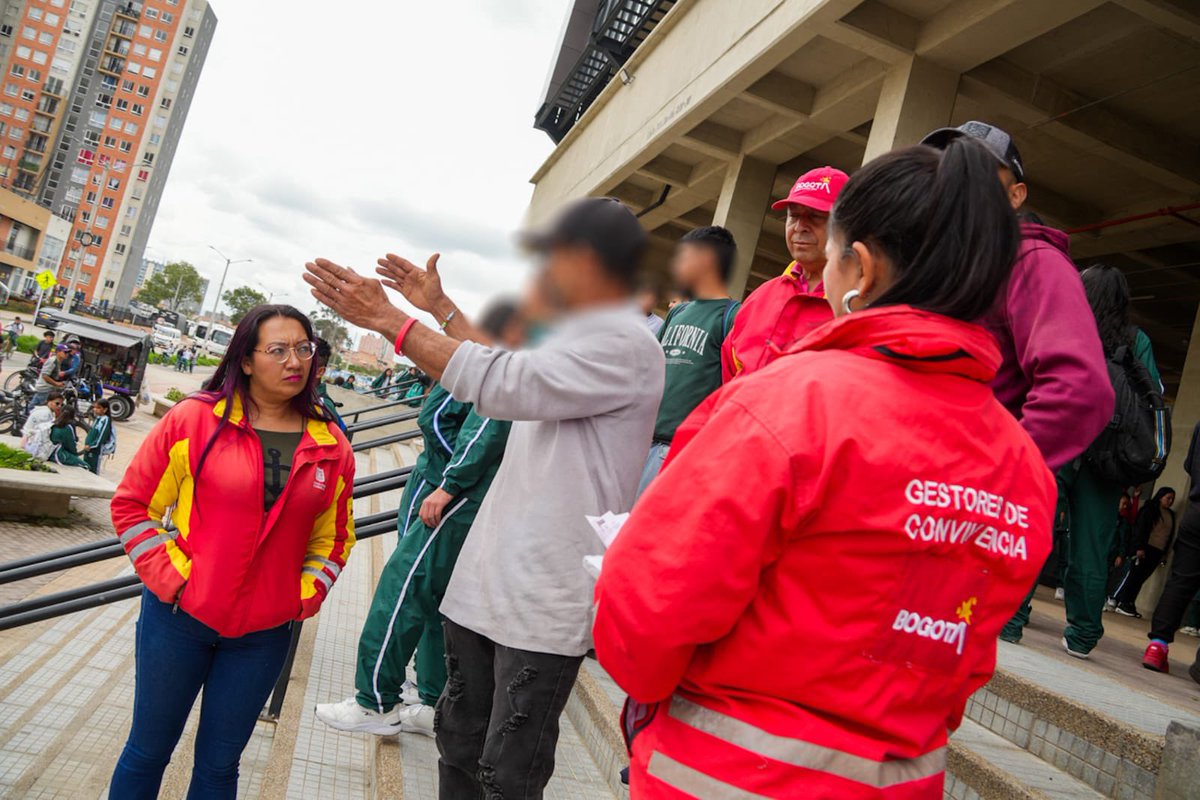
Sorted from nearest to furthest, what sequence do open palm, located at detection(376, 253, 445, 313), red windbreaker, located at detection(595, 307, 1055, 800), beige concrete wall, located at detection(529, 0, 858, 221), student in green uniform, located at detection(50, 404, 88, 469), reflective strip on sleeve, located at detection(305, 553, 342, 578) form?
red windbreaker, located at detection(595, 307, 1055, 800), open palm, located at detection(376, 253, 445, 313), reflective strip on sleeve, located at detection(305, 553, 342, 578), beige concrete wall, located at detection(529, 0, 858, 221), student in green uniform, located at detection(50, 404, 88, 469)

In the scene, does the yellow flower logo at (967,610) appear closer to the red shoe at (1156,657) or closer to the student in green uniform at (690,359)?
the student in green uniform at (690,359)

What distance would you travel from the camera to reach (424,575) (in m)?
3.58

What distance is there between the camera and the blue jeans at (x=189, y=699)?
105 inches

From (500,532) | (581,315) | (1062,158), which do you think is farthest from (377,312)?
(1062,158)

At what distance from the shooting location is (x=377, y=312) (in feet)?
6.44

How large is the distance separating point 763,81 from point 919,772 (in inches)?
368

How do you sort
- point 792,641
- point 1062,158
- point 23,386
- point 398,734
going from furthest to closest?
point 23,386, point 1062,158, point 398,734, point 792,641

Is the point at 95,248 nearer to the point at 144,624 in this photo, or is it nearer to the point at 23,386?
the point at 23,386

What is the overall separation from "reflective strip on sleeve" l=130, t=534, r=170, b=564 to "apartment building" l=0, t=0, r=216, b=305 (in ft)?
338

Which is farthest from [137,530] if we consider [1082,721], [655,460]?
[1082,721]

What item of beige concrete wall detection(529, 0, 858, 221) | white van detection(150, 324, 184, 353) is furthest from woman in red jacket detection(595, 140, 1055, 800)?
white van detection(150, 324, 184, 353)

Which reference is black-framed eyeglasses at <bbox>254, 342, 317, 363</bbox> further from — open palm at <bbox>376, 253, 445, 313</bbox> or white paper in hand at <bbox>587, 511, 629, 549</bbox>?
white paper in hand at <bbox>587, 511, 629, 549</bbox>

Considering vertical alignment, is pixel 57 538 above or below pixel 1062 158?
below

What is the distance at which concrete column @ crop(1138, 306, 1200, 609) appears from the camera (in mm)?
9133
